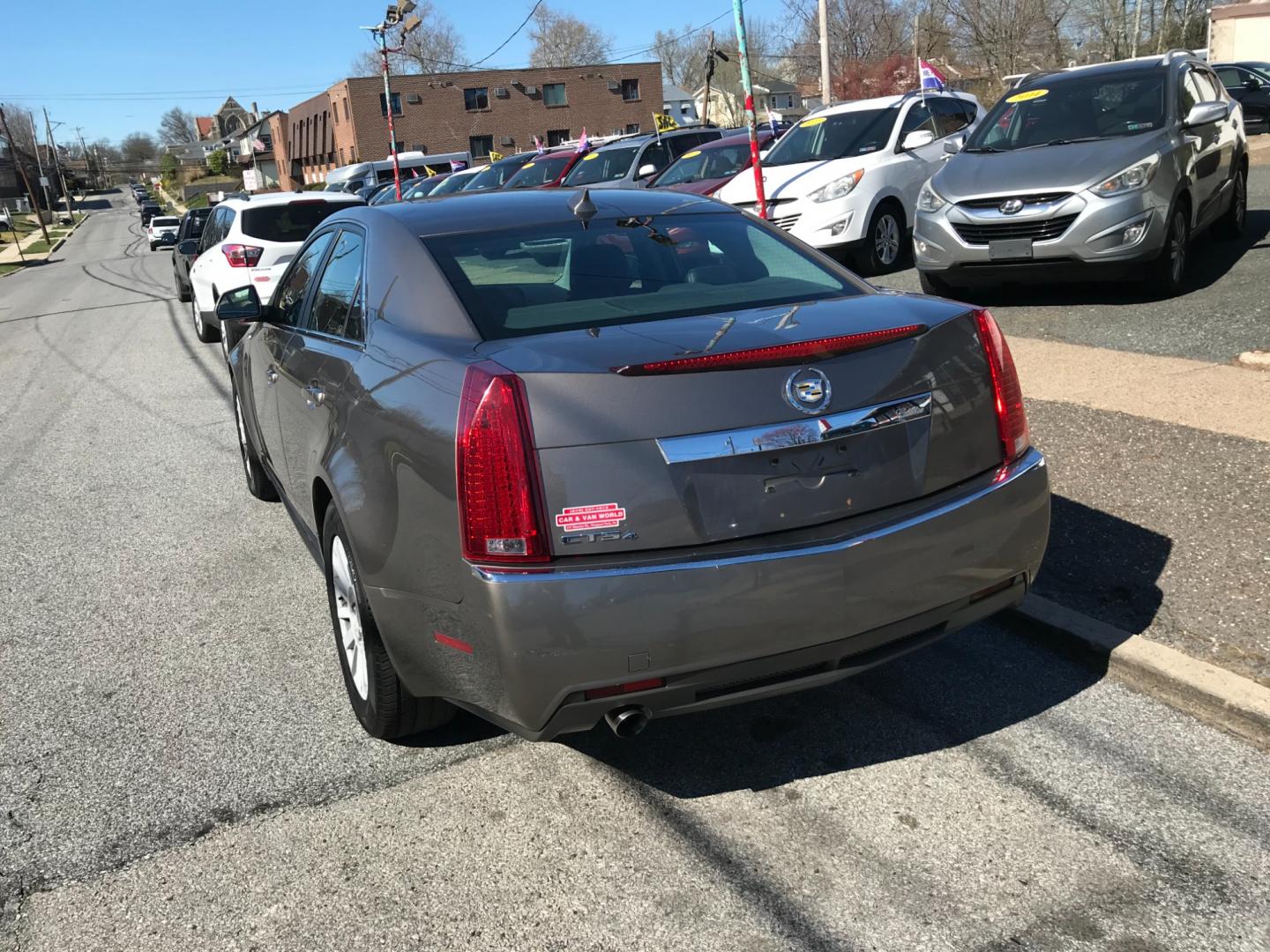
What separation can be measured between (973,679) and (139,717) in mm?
2927

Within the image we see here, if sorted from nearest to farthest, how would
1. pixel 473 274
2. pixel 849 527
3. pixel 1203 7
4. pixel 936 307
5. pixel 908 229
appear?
1. pixel 849 527
2. pixel 936 307
3. pixel 473 274
4. pixel 908 229
5. pixel 1203 7

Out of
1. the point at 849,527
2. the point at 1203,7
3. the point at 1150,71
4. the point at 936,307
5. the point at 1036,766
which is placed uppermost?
the point at 1203,7

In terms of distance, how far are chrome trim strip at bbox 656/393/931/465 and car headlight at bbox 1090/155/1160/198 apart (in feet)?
22.0

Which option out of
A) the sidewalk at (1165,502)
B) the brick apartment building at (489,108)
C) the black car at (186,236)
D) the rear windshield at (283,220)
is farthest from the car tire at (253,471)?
the brick apartment building at (489,108)

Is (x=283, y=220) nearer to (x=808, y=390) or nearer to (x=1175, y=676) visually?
(x=808, y=390)

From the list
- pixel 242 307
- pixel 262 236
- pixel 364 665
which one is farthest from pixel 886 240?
pixel 364 665

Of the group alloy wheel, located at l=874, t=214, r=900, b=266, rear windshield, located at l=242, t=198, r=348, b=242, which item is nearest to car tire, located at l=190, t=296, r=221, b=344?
rear windshield, located at l=242, t=198, r=348, b=242

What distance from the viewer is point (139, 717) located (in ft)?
13.5

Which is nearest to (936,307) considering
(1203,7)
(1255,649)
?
(1255,649)

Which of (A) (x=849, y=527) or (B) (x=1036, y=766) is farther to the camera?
(B) (x=1036, y=766)

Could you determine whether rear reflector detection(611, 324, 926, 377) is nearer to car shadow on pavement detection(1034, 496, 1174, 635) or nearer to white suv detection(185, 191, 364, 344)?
car shadow on pavement detection(1034, 496, 1174, 635)

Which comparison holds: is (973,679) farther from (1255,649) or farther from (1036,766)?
(1255,649)

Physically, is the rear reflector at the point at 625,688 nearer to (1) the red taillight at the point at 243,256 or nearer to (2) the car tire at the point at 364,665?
(2) the car tire at the point at 364,665

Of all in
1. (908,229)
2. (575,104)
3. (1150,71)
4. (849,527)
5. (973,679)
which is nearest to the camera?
(849,527)
